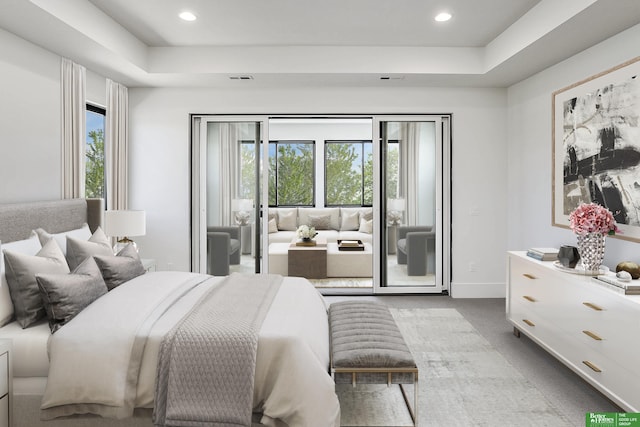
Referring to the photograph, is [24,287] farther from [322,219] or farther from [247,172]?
[322,219]

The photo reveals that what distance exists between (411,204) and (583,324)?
2.64 m

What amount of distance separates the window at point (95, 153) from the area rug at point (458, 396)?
129 inches

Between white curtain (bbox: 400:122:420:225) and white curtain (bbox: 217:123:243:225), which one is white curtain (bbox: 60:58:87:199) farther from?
white curtain (bbox: 400:122:420:225)

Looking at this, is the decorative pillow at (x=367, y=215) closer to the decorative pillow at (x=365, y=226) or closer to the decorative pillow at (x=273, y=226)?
the decorative pillow at (x=365, y=226)

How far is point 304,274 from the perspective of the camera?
597 centimetres

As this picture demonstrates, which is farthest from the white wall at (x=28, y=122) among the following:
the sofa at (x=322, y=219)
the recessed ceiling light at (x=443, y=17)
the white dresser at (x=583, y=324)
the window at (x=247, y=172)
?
the sofa at (x=322, y=219)

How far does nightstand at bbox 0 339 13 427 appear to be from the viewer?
2.06 m

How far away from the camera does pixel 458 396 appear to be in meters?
2.67

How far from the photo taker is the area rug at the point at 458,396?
2.41 m

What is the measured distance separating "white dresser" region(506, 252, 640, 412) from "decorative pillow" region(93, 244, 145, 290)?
2.89 meters

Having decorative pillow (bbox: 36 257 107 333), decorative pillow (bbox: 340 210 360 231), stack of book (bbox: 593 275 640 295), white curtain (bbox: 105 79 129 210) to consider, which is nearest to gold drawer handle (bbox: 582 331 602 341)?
stack of book (bbox: 593 275 640 295)

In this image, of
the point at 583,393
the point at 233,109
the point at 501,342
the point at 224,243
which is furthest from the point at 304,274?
the point at 583,393

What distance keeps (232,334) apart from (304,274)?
3.86m

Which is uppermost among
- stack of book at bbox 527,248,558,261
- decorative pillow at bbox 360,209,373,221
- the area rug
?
decorative pillow at bbox 360,209,373,221
